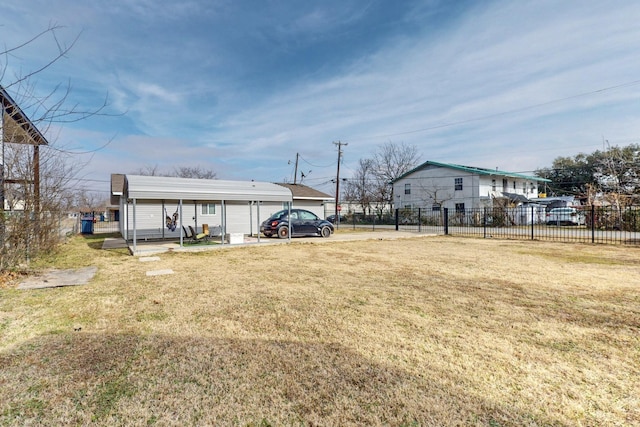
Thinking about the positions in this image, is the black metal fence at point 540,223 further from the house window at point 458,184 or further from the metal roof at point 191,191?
the metal roof at point 191,191

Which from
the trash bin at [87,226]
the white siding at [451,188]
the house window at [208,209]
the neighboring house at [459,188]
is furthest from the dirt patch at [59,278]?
the white siding at [451,188]

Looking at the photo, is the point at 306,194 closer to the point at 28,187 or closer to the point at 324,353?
the point at 28,187

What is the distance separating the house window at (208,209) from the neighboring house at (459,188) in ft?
66.8

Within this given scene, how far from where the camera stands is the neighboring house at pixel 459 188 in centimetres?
2938

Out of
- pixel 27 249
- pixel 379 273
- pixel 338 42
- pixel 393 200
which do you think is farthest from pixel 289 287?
pixel 393 200

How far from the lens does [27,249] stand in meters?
7.05

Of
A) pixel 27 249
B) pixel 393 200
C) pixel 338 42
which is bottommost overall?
pixel 27 249

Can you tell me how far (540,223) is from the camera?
2388 cm

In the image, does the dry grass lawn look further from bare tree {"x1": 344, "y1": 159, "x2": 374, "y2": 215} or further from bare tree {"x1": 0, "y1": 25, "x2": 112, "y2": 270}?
bare tree {"x1": 344, "y1": 159, "x2": 374, "y2": 215}

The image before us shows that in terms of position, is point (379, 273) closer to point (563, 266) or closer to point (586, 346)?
point (586, 346)

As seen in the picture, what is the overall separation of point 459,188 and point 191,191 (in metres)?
27.4

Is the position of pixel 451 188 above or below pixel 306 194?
above

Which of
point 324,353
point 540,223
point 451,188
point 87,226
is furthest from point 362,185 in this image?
point 324,353

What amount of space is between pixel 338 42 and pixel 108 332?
534 inches
